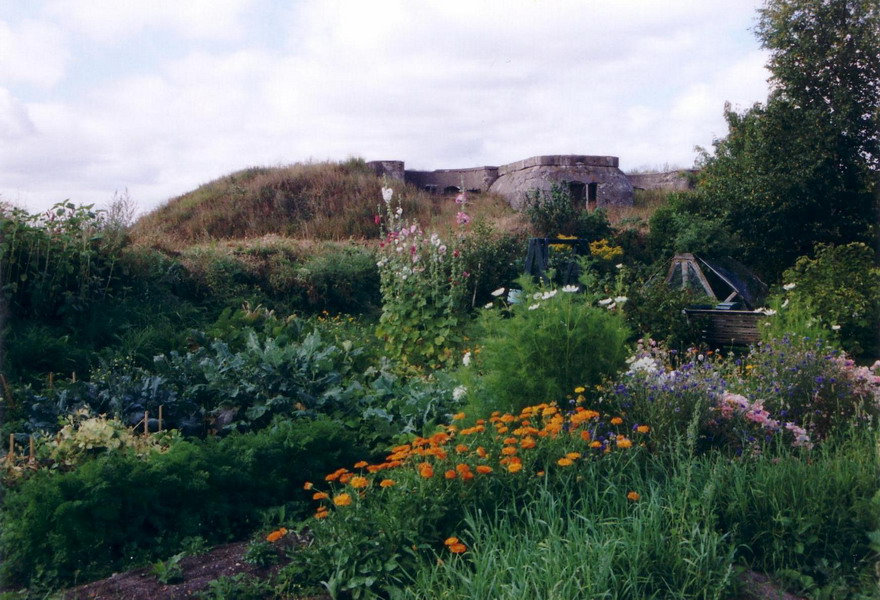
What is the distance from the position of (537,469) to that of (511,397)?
36.9 inches

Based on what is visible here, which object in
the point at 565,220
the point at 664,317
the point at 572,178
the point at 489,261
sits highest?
the point at 572,178

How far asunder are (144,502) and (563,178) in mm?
19295

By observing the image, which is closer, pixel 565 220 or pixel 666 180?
pixel 565 220

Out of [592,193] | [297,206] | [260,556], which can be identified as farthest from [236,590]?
[592,193]

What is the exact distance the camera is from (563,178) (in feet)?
72.1

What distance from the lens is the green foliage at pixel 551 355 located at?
471 cm

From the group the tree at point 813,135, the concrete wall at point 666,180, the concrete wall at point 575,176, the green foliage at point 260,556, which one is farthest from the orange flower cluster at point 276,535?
the concrete wall at point 666,180

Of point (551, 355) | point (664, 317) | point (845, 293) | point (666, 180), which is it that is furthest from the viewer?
point (666, 180)

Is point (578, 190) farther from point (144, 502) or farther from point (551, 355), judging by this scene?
point (144, 502)

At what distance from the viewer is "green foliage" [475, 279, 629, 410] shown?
471 centimetres

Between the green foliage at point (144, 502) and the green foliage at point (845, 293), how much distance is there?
6.05 meters

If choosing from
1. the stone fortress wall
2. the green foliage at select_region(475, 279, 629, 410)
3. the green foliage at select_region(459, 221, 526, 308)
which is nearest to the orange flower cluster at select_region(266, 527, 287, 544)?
the green foliage at select_region(475, 279, 629, 410)

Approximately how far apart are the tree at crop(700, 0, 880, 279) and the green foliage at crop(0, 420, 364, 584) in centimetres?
1315

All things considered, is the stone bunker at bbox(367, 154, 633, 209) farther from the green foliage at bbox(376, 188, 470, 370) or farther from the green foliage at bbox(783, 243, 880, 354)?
the green foliage at bbox(376, 188, 470, 370)
